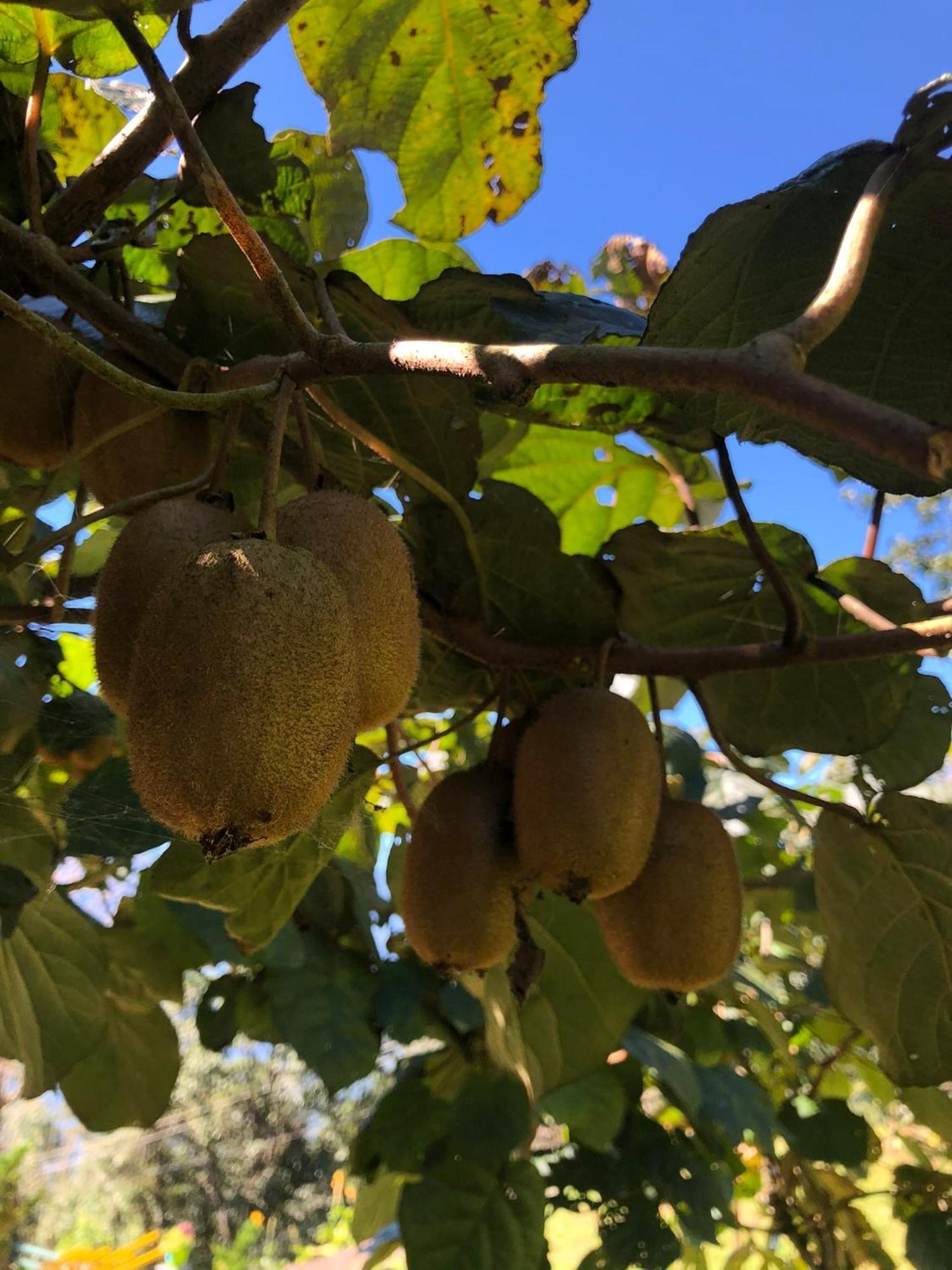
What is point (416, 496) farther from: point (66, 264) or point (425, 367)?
point (425, 367)

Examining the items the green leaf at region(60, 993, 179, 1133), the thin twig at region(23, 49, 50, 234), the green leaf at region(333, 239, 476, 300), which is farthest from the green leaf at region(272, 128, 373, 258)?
the green leaf at region(60, 993, 179, 1133)

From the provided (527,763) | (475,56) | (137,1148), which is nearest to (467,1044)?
(527,763)

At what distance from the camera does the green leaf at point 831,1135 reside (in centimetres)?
171

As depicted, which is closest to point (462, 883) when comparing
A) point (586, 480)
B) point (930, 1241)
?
point (586, 480)

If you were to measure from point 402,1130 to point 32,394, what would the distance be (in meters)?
1.13

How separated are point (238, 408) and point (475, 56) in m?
0.66

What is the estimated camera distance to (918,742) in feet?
4.08

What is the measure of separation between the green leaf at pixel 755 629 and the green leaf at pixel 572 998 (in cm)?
29

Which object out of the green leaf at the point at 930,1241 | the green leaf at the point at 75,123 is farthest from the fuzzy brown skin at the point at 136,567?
the green leaf at the point at 930,1241

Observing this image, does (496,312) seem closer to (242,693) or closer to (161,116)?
(161,116)

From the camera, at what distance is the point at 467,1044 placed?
5.06ft

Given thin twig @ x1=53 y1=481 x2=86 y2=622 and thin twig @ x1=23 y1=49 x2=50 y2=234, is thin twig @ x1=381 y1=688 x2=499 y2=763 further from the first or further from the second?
thin twig @ x1=23 y1=49 x2=50 y2=234

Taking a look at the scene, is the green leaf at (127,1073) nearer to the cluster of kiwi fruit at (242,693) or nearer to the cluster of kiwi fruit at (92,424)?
the cluster of kiwi fruit at (92,424)

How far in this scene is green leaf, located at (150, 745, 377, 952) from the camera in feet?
2.81
